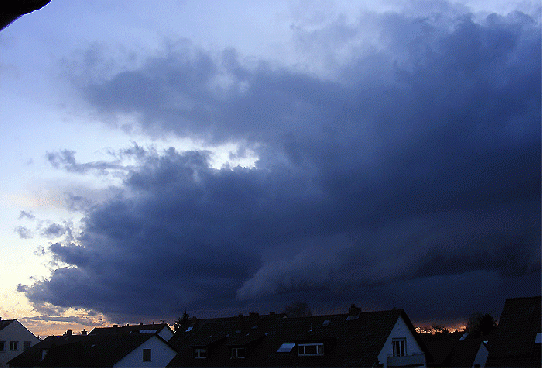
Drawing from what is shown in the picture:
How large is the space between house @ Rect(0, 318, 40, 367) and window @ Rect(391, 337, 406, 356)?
65.0 m

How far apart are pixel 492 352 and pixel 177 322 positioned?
111389 mm

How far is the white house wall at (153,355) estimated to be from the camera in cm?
5403

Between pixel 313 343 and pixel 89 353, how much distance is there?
30392mm

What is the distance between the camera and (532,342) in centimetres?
3909

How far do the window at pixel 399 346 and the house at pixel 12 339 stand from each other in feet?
213

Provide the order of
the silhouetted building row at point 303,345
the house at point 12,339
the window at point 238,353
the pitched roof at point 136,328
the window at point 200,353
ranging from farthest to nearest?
the pitched roof at point 136,328, the house at point 12,339, the window at point 200,353, the window at point 238,353, the silhouetted building row at point 303,345

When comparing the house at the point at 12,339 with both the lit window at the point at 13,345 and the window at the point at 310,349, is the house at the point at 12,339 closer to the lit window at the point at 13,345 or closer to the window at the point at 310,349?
the lit window at the point at 13,345

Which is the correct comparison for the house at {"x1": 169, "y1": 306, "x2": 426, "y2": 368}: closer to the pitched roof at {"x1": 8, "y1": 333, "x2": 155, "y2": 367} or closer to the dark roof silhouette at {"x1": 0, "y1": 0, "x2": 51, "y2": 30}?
the pitched roof at {"x1": 8, "y1": 333, "x2": 155, "y2": 367}

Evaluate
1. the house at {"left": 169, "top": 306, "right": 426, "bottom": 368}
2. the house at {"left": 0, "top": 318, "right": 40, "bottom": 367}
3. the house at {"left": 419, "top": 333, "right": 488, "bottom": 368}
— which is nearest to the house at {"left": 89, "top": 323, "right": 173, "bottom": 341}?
the house at {"left": 0, "top": 318, "right": 40, "bottom": 367}

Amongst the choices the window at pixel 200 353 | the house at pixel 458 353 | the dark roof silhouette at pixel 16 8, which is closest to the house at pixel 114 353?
the window at pixel 200 353

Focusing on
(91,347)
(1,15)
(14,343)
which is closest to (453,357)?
(91,347)

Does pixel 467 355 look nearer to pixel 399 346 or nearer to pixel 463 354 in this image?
pixel 463 354

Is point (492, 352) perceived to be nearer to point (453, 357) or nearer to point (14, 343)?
point (453, 357)

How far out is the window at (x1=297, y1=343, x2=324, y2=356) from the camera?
42531 mm
